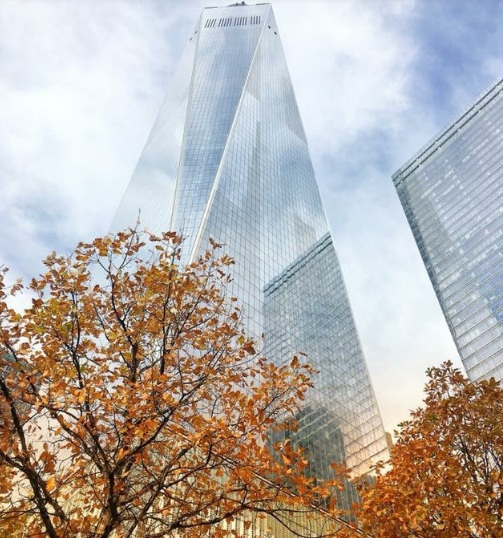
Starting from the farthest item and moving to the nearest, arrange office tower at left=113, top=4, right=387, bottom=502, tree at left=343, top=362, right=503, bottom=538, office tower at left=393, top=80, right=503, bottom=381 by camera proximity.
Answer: office tower at left=393, top=80, right=503, bottom=381
office tower at left=113, top=4, right=387, bottom=502
tree at left=343, top=362, right=503, bottom=538

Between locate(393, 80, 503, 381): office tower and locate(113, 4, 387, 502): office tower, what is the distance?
3951cm

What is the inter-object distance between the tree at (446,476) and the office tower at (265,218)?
61.9 feet

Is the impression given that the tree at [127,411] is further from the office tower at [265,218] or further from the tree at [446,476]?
the office tower at [265,218]

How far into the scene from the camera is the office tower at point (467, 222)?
91.3 m

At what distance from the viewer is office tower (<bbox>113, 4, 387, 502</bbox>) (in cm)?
4881

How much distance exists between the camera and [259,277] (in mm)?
53344

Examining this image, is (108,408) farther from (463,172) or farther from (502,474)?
(463,172)

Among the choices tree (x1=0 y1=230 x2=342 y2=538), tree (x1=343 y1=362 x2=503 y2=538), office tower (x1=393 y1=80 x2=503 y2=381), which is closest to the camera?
tree (x1=0 y1=230 x2=342 y2=538)

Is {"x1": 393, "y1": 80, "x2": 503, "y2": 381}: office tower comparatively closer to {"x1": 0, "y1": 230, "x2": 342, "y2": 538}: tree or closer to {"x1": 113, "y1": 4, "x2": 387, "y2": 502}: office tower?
{"x1": 113, "y1": 4, "x2": 387, "y2": 502}: office tower

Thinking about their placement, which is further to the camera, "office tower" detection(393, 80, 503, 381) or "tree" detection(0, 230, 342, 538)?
"office tower" detection(393, 80, 503, 381)

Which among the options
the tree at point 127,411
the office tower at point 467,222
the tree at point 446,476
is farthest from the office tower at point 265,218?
the office tower at point 467,222

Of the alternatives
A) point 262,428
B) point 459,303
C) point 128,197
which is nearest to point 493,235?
point 459,303

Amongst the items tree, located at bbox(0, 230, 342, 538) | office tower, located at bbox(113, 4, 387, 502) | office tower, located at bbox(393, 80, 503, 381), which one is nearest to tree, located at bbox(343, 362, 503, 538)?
tree, located at bbox(0, 230, 342, 538)

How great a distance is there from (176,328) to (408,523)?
735cm
